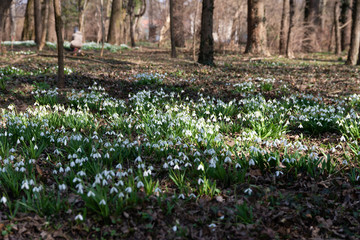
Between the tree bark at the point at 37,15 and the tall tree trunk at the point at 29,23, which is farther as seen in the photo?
the tall tree trunk at the point at 29,23

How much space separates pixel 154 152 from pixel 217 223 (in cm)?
168

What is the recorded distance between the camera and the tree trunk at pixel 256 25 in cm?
1529

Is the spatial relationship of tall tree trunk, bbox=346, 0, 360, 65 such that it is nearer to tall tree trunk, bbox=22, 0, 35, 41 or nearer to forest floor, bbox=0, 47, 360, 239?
forest floor, bbox=0, 47, 360, 239

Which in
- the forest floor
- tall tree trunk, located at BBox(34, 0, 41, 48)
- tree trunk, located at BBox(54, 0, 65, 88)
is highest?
tall tree trunk, located at BBox(34, 0, 41, 48)

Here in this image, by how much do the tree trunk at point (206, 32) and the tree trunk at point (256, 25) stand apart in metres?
5.20

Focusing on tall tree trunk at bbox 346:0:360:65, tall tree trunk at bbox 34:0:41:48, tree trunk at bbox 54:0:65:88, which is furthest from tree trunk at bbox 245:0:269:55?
tree trunk at bbox 54:0:65:88

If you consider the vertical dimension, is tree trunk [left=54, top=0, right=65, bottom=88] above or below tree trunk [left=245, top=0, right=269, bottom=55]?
below

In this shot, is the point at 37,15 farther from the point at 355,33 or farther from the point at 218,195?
the point at 218,195

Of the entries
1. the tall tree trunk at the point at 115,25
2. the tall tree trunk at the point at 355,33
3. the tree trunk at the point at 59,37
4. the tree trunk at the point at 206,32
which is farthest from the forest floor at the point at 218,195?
the tall tree trunk at the point at 115,25

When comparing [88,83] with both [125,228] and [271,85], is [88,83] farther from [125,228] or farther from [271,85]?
[125,228]

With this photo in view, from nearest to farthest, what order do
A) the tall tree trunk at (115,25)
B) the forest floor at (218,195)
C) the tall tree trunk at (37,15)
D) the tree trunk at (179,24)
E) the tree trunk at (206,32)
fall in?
1. the forest floor at (218,195)
2. the tree trunk at (206,32)
3. the tall tree trunk at (37,15)
4. the tall tree trunk at (115,25)
5. the tree trunk at (179,24)

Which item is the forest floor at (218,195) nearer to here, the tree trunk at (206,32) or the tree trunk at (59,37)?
the tree trunk at (59,37)

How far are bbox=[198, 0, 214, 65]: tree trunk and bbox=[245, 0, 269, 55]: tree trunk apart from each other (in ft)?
17.0

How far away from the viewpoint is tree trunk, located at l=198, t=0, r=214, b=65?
10711 millimetres
